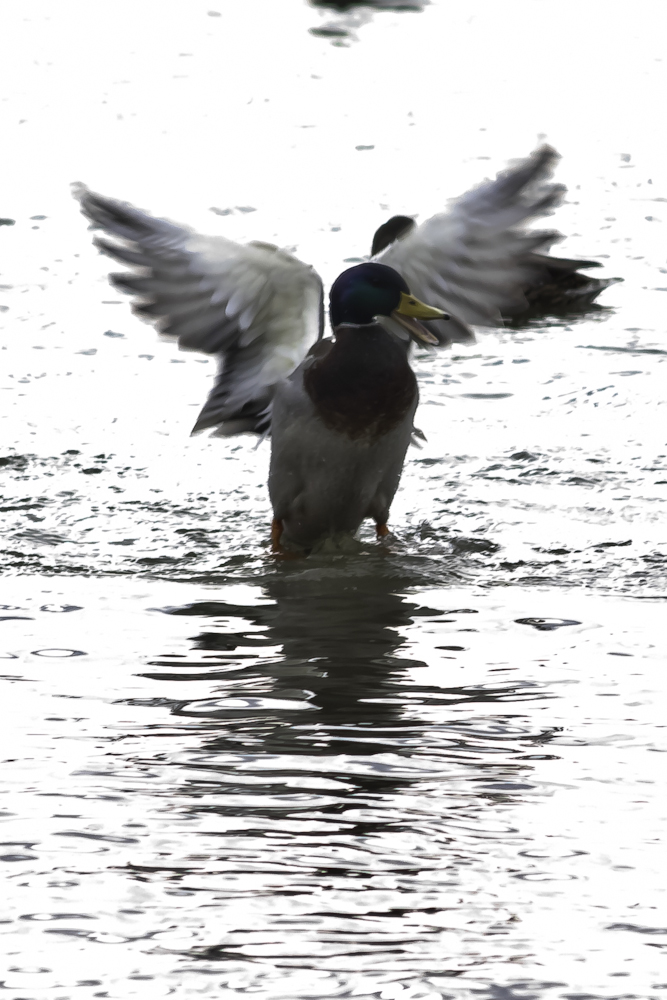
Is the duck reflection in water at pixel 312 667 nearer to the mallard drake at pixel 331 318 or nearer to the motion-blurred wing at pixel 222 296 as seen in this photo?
the mallard drake at pixel 331 318

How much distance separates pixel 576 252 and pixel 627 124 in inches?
130

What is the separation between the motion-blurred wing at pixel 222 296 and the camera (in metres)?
6.43

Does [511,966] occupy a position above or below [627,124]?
below

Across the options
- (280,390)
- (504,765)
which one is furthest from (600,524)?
(504,765)

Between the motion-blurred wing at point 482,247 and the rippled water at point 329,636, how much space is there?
0.87 meters

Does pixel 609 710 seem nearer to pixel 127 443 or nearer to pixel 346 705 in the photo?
pixel 346 705

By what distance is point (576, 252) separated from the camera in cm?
1127

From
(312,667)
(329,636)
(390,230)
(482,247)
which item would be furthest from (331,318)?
(390,230)

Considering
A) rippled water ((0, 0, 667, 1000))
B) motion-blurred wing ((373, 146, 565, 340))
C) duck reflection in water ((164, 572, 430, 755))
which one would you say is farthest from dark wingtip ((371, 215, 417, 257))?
duck reflection in water ((164, 572, 430, 755))

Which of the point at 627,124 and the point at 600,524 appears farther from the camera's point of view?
the point at 627,124

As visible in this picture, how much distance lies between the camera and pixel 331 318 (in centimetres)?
671

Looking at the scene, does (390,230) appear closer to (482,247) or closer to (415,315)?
(482,247)

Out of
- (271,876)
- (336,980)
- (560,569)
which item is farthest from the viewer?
(560,569)

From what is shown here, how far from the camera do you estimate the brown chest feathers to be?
251 inches
